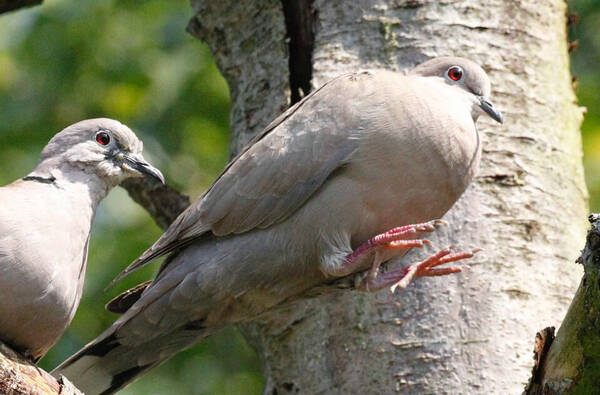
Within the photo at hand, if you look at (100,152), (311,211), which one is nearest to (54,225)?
(100,152)

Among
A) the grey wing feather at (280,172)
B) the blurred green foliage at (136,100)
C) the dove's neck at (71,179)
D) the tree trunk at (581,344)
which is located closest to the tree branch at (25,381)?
the grey wing feather at (280,172)

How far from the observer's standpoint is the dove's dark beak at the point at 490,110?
3.64 metres

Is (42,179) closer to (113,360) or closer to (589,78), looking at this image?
(113,360)

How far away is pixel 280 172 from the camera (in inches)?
138

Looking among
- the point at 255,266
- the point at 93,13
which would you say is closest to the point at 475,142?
the point at 255,266

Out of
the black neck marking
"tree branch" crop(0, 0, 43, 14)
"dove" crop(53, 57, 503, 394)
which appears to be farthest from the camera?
"tree branch" crop(0, 0, 43, 14)

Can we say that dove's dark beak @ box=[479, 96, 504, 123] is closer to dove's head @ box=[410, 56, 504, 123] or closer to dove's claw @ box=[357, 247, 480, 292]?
dove's head @ box=[410, 56, 504, 123]

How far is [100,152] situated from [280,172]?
0.74 metres

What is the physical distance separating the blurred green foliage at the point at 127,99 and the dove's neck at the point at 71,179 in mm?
1656

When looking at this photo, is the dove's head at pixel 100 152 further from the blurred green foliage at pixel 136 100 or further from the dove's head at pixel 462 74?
the blurred green foliage at pixel 136 100

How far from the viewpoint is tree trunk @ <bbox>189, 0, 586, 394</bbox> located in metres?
3.42

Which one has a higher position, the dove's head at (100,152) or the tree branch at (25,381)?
the dove's head at (100,152)

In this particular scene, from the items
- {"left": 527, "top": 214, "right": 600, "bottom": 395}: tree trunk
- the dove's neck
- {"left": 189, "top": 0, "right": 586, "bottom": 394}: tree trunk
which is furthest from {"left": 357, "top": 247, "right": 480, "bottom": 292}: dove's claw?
the dove's neck

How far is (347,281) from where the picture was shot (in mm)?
3469
